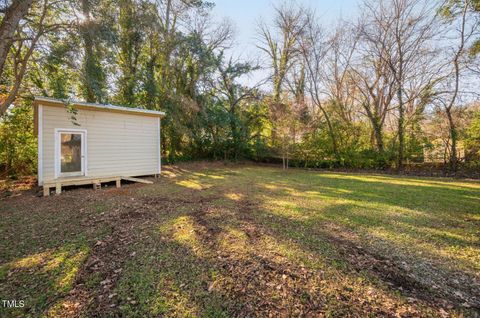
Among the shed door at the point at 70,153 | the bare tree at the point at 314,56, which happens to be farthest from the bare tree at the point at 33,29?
the bare tree at the point at 314,56

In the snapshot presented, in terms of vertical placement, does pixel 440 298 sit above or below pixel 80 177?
below

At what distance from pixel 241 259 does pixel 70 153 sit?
6732mm

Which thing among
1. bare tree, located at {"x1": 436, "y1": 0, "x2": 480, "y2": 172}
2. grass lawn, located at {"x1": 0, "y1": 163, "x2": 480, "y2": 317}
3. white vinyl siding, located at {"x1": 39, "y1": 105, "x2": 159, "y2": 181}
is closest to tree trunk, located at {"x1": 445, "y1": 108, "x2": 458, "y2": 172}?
bare tree, located at {"x1": 436, "y1": 0, "x2": 480, "y2": 172}

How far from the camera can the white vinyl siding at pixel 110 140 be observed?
608cm

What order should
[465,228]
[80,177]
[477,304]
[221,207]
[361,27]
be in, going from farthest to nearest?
[361,27] → [80,177] → [221,207] → [465,228] → [477,304]

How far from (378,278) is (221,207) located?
9.87 feet

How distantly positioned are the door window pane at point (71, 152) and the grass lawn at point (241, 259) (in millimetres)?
1842

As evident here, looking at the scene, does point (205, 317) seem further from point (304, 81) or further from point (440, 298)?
point (304, 81)

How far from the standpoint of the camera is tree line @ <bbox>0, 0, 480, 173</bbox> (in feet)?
22.2

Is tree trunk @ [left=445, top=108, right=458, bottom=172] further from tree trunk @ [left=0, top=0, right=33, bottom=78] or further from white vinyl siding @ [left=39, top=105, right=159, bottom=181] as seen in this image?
tree trunk @ [left=0, top=0, right=33, bottom=78]

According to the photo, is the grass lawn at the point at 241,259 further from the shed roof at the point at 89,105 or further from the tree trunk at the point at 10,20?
the tree trunk at the point at 10,20

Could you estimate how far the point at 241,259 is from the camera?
2506mm

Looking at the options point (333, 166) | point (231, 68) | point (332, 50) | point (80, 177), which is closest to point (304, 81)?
point (332, 50)

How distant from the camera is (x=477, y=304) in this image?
183 cm
